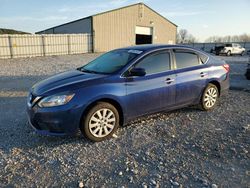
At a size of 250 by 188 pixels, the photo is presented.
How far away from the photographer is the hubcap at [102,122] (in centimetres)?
386

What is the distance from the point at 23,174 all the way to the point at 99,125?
1.38 metres

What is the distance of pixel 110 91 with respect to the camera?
3.88m

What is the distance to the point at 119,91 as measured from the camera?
13.0 feet

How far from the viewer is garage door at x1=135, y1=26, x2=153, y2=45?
30.8 metres

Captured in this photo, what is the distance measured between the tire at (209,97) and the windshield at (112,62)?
2000mm

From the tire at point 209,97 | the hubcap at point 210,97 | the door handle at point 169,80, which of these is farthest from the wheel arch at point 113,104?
the hubcap at point 210,97

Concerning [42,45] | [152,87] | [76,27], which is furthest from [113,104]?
[76,27]

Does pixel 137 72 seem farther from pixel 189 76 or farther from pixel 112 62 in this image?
pixel 189 76

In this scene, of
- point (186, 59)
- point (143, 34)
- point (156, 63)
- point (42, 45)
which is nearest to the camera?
point (156, 63)

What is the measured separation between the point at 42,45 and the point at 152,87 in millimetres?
21970

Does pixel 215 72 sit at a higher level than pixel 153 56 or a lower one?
lower

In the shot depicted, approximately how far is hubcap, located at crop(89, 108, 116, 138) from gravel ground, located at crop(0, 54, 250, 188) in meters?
0.19

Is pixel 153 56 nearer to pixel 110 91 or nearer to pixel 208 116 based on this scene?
pixel 110 91

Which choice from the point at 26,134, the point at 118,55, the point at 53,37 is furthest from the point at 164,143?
the point at 53,37
